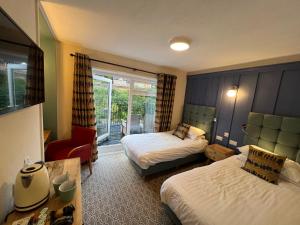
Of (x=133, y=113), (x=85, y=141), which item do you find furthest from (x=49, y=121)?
(x=133, y=113)

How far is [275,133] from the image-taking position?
2268 millimetres

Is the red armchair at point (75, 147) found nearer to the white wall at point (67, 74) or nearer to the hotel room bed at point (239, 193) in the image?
the white wall at point (67, 74)

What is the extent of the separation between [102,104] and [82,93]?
2.59 feet

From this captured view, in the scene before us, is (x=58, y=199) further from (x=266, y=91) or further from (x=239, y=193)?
(x=266, y=91)

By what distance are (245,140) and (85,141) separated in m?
3.14

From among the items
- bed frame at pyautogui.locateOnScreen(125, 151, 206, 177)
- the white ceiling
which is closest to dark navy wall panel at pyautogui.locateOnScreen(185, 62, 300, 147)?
the white ceiling

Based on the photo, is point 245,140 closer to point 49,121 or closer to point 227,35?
point 227,35

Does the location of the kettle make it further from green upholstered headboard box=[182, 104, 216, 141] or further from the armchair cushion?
green upholstered headboard box=[182, 104, 216, 141]

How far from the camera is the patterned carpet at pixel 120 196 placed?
5.70 feet

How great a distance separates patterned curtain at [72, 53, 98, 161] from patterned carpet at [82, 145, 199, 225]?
1.03 meters

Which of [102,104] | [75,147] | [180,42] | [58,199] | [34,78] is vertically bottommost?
[75,147]

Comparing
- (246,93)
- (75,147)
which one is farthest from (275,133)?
(75,147)

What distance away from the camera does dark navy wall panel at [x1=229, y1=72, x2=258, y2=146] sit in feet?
8.66

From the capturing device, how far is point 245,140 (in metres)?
2.64
